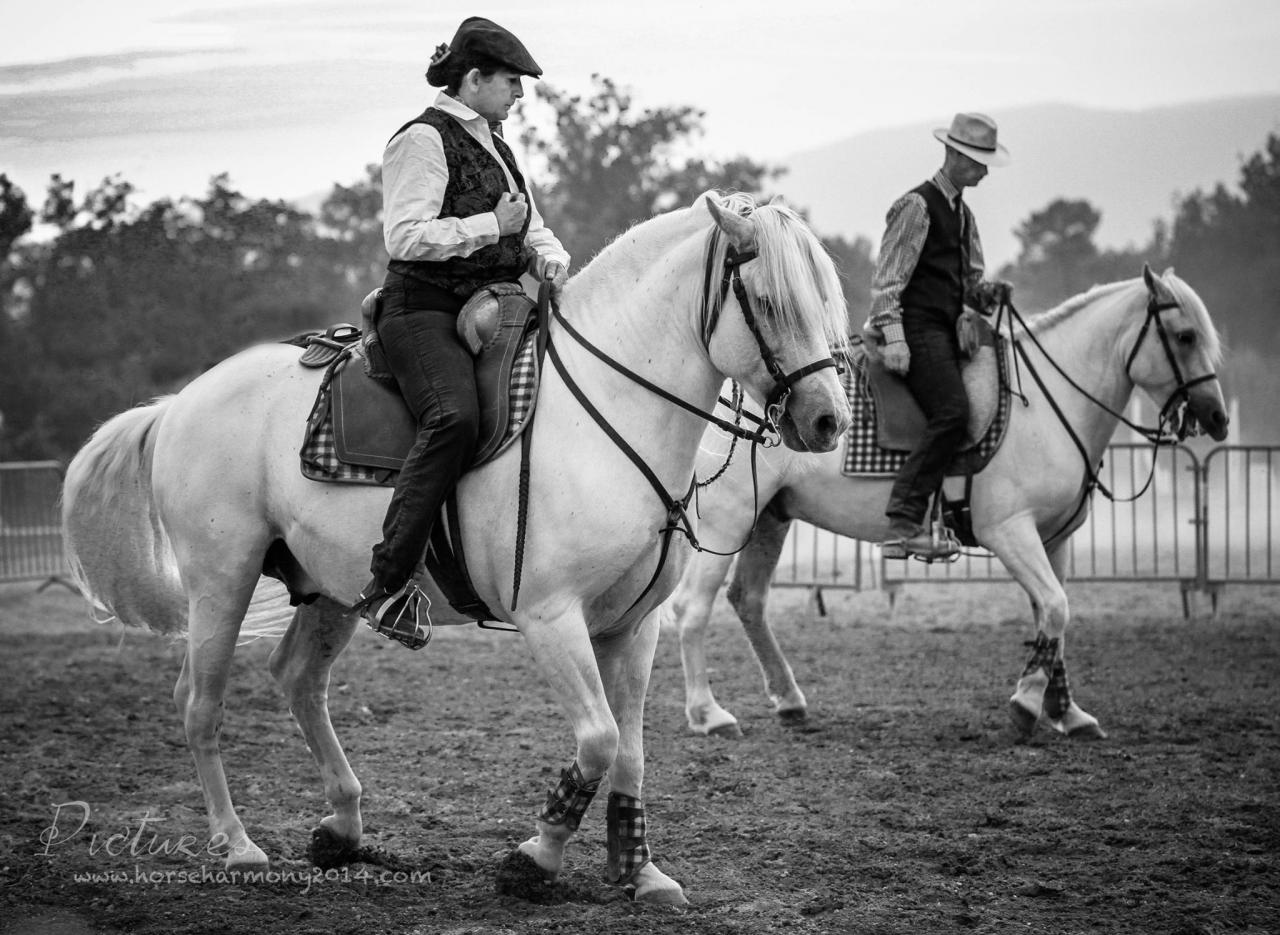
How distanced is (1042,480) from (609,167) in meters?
15.3

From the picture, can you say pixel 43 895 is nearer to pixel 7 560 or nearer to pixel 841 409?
pixel 841 409

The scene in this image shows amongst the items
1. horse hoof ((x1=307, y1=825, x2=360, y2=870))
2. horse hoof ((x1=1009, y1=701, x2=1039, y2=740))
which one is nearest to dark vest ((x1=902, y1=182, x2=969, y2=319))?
horse hoof ((x1=1009, y1=701, x2=1039, y2=740))

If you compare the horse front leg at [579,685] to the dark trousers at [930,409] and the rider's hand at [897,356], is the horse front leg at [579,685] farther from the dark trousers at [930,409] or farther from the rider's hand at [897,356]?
the rider's hand at [897,356]

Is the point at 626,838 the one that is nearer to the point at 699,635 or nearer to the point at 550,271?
the point at 550,271

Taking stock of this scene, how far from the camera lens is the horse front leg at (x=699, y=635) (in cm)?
749

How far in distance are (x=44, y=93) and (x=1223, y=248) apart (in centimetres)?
3749

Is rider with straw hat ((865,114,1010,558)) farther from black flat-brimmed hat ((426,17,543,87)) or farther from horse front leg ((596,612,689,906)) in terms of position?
black flat-brimmed hat ((426,17,543,87))

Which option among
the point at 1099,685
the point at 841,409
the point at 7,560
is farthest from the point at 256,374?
the point at 7,560

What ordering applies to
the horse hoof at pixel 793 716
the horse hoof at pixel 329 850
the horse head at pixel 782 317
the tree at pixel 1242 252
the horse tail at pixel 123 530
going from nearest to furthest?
1. the horse head at pixel 782 317
2. the horse hoof at pixel 329 850
3. the horse tail at pixel 123 530
4. the horse hoof at pixel 793 716
5. the tree at pixel 1242 252

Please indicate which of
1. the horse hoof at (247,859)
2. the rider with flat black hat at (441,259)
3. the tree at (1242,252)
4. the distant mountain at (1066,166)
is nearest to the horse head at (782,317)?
the rider with flat black hat at (441,259)

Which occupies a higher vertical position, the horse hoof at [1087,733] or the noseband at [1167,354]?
the noseband at [1167,354]

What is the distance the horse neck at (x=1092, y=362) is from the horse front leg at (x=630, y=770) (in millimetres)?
3833

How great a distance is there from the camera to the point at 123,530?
570 cm

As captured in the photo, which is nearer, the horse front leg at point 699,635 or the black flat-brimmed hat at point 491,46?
the black flat-brimmed hat at point 491,46
